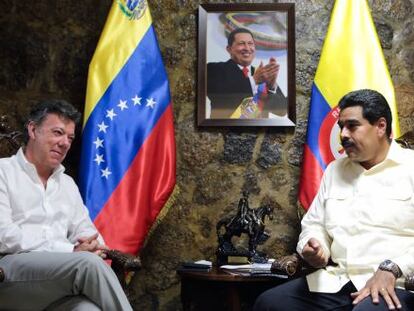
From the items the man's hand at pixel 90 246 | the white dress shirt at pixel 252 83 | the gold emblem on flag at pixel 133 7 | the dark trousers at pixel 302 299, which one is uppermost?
the gold emblem on flag at pixel 133 7

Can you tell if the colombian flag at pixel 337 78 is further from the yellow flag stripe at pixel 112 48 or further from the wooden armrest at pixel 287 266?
the yellow flag stripe at pixel 112 48

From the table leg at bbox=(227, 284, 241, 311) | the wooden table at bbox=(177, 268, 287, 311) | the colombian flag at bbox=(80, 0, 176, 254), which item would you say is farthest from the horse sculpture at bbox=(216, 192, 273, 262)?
the colombian flag at bbox=(80, 0, 176, 254)

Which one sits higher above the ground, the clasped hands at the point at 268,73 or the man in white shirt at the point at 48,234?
the clasped hands at the point at 268,73

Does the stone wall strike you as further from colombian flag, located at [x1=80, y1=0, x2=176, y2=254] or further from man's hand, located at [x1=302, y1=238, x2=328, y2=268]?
man's hand, located at [x1=302, y1=238, x2=328, y2=268]

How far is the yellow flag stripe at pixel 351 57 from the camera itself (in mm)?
3160

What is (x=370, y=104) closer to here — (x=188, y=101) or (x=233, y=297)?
(x=233, y=297)

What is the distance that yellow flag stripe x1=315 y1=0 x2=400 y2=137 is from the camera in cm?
316

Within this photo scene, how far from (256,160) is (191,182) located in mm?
423

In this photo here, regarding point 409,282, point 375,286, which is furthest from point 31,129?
point 409,282

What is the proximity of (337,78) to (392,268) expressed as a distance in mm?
1409

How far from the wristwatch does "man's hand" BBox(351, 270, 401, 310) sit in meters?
0.01

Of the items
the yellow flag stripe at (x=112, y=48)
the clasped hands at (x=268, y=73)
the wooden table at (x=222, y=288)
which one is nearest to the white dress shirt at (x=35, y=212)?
the wooden table at (x=222, y=288)

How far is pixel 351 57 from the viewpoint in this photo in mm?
3207

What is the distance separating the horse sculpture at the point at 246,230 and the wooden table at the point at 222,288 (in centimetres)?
17
